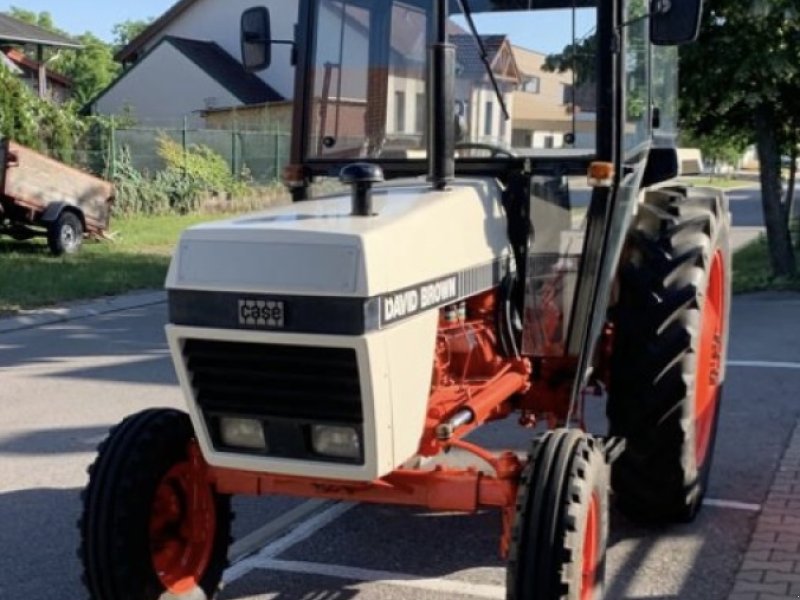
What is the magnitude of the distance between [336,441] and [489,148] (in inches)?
58.8

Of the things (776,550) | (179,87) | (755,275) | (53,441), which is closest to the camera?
(776,550)

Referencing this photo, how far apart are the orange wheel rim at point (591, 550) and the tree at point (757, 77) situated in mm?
10327

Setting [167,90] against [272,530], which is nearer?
[272,530]

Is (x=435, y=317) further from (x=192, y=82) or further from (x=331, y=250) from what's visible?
(x=192, y=82)

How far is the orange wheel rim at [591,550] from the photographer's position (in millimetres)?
3926

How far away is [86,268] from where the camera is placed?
16.0 meters

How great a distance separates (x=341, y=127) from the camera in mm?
4949

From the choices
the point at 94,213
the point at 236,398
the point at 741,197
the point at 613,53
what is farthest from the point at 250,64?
the point at 741,197

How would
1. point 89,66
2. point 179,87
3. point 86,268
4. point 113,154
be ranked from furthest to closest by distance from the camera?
point 89,66 < point 179,87 < point 113,154 < point 86,268

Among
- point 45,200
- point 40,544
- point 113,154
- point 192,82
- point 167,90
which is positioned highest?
point 192,82

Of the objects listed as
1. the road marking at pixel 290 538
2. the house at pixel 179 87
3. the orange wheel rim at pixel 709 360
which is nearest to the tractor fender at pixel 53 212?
the road marking at pixel 290 538

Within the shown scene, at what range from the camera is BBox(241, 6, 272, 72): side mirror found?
526cm

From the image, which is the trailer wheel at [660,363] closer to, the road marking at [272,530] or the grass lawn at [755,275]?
the road marking at [272,530]

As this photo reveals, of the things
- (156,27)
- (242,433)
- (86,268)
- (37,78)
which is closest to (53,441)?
(242,433)
